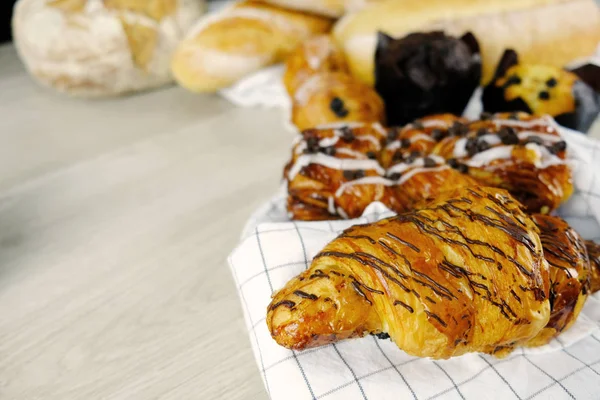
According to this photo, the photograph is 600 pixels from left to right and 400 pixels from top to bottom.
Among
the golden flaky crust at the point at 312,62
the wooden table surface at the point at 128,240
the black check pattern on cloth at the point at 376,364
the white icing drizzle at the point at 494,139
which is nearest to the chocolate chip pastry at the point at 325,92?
the golden flaky crust at the point at 312,62

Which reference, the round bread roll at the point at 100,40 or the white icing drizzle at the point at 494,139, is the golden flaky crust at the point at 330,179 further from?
the round bread roll at the point at 100,40

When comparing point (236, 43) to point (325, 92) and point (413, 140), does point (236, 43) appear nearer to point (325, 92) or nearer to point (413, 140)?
point (325, 92)

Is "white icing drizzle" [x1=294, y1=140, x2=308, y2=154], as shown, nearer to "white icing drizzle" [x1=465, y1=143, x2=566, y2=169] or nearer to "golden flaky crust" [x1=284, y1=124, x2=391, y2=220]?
"golden flaky crust" [x1=284, y1=124, x2=391, y2=220]

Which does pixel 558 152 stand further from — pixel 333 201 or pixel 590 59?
pixel 590 59

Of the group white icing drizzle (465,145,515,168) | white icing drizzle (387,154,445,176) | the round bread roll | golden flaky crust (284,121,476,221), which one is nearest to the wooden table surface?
the round bread roll

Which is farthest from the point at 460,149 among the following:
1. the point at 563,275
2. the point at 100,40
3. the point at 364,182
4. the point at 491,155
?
the point at 100,40

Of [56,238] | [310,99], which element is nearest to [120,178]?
[56,238]
